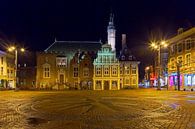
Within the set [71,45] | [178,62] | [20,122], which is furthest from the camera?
[71,45]

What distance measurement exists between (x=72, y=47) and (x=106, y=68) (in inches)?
485

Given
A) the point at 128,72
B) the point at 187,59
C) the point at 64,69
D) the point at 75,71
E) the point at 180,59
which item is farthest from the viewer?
the point at 128,72

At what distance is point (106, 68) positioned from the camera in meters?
78.4

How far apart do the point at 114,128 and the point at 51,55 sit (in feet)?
229

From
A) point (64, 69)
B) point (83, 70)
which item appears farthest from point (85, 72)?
point (64, 69)

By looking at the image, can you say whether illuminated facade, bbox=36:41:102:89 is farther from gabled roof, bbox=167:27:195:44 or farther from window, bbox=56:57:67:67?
gabled roof, bbox=167:27:195:44

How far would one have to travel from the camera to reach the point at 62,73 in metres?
79.3

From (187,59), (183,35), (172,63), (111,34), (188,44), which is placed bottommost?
(172,63)

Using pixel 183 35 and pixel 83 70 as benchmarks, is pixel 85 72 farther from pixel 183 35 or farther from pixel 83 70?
pixel 183 35

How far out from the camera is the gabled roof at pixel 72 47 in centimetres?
8262

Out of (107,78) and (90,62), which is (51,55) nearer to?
(90,62)

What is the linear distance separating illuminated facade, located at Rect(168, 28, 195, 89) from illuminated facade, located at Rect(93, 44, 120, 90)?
1577 centimetres

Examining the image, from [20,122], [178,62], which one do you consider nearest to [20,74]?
[178,62]

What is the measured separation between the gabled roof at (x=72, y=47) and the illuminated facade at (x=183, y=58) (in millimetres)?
24359
